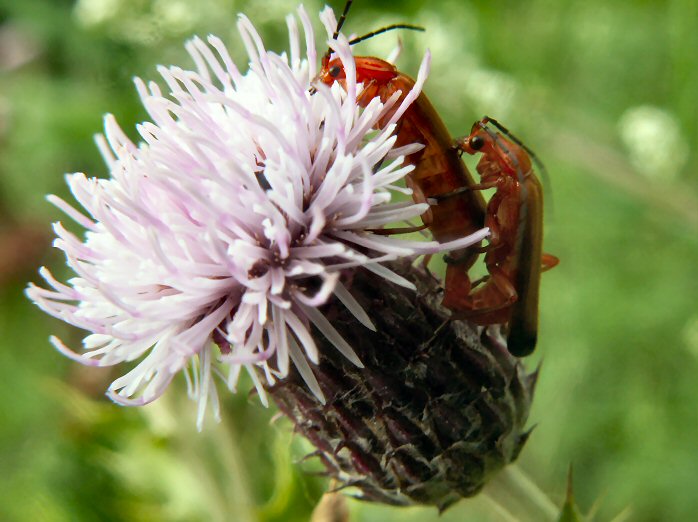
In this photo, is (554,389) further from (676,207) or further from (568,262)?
(676,207)

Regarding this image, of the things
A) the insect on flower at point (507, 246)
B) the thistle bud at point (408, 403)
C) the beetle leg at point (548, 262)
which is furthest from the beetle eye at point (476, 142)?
the beetle leg at point (548, 262)

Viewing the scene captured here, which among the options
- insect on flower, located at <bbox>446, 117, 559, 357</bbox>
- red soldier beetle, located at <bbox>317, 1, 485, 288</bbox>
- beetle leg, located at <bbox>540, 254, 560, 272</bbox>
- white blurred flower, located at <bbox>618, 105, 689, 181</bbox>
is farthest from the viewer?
white blurred flower, located at <bbox>618, 105, 689, 181</bbox>

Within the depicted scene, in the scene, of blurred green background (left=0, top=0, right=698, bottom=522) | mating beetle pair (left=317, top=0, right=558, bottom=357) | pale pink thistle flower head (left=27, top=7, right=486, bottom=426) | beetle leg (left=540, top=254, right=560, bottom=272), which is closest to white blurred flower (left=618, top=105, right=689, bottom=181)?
blurred green background (left=0, top=0, right=698, bottom=522)

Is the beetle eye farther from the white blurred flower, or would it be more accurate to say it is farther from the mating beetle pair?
the white blurred flower

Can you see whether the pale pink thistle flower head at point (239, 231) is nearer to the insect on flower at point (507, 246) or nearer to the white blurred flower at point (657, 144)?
the insect on flower at point (507, 246)

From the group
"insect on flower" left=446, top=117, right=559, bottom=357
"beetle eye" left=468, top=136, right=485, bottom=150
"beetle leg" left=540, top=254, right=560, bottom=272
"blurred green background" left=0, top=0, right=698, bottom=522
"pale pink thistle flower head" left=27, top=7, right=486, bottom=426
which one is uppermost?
"pale pink thistle flower head" left=27, top=7, right=486, bottom=426

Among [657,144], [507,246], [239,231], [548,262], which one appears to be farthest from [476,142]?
[657,144]

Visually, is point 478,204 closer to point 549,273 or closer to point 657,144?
point 657,144
